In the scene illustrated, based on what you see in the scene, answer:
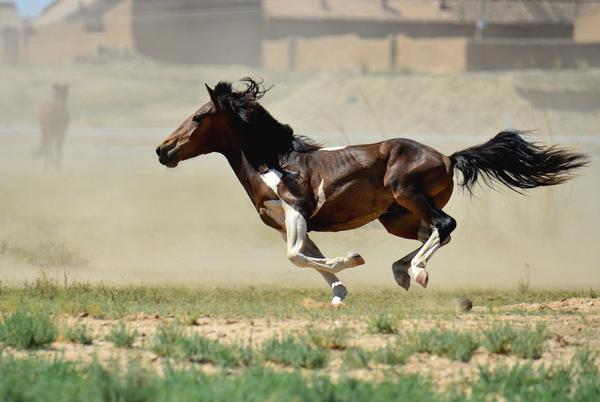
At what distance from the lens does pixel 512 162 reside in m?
12.2

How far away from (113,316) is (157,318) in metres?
0.41

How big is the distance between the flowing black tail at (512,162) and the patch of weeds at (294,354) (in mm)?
4499

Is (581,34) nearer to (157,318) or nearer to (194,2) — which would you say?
(194,2)

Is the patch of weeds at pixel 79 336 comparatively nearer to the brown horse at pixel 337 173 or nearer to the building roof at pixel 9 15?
the brown horse at pixel 337 173

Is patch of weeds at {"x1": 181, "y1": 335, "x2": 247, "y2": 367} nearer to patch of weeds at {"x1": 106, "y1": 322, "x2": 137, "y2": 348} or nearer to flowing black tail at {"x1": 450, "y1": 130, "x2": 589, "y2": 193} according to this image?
patch of weeds at {"x1": 106, "y1": 322, "x2": 137, "y2": 348}

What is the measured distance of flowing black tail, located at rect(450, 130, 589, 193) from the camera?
474 inches

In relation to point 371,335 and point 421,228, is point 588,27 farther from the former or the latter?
Result: point 371,335

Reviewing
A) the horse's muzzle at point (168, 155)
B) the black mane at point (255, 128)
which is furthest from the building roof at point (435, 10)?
the horse's muzzle at point (168, 155)

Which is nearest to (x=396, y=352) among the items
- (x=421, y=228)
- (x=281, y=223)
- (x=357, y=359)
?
(x=357, y=359)

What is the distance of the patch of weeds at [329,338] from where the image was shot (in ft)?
26.6

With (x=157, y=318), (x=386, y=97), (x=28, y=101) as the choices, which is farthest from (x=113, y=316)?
(x=28, y=101)

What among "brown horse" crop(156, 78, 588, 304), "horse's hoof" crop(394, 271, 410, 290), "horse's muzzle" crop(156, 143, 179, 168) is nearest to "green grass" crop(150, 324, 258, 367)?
"brown horse" crop(156, 78, 588, 304)

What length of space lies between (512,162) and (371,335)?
4.22m

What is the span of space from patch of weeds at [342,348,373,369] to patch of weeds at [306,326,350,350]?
197 millimetres
